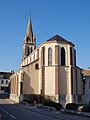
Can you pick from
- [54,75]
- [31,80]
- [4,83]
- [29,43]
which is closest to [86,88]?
[54,75]

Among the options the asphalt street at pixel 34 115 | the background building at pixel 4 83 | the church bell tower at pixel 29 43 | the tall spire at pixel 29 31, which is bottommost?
the asphalt street at pixel 34 115

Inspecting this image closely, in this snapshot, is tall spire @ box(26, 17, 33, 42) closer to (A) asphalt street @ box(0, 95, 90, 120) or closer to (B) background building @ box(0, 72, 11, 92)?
(B) background building @ box(0, 72, 11, 92)

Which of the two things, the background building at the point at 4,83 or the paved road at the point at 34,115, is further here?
the background building at the point at 4,83

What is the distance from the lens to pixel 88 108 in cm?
2933

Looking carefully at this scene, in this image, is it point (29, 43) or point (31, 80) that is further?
point (29, 43)

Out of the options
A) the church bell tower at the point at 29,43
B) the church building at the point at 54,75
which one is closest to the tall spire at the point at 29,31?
the church bell tower at the point at 29,43

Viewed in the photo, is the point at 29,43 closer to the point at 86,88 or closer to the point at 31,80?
the point at 86,88

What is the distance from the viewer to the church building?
56241 mm

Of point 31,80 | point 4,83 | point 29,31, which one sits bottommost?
point 4,83

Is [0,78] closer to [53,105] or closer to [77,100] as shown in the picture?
[77,100]

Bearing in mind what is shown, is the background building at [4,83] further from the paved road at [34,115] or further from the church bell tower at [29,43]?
the paved road at [34,115]

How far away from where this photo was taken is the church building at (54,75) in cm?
5624

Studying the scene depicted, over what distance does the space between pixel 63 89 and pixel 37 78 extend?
7.57 meters

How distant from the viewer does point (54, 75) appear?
5634cm
